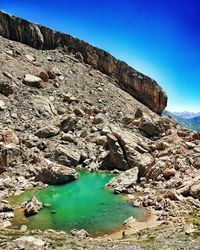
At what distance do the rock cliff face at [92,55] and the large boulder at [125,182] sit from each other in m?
75.2

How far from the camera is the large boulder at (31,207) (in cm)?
4294

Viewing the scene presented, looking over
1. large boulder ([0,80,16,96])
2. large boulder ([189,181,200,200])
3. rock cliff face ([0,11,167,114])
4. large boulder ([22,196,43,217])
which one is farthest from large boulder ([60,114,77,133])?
rock cliff face ([0,11,167,114])

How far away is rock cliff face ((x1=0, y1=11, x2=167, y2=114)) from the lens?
380ft

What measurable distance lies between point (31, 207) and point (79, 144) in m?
33.8

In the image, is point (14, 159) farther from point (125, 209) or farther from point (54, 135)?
point (125, 209)

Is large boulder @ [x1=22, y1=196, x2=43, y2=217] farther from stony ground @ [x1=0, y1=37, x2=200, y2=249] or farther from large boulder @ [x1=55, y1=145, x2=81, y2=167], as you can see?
large boulder @ [x1=55, y1=145, x2=81, y2=167]

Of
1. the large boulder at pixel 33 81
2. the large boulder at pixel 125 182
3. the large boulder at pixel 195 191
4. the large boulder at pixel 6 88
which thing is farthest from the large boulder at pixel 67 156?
the large boulder at pixel 33 81

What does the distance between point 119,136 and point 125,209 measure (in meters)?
28.8

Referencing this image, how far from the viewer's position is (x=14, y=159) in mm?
62688

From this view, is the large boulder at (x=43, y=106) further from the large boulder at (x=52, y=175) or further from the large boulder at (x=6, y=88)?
the large boulder at (x=52, y=175)

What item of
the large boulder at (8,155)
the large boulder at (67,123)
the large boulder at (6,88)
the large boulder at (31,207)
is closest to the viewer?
the large boulder at (31,207)

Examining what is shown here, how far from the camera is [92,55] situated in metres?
128

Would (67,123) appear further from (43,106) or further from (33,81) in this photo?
(33,81)

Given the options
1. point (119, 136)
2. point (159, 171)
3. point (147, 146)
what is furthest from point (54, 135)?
point (159, 171)
